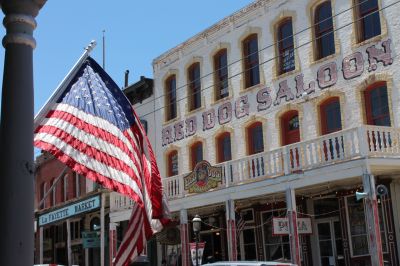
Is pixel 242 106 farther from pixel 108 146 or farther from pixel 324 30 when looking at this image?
pixel 108 146

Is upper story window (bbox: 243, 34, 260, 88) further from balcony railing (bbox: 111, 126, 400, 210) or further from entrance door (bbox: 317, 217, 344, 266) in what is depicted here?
entrance door (bbox: 317, 217, 344, 266)

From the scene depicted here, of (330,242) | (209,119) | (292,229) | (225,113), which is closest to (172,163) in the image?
(209,119)

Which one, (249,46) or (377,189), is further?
(249,46)

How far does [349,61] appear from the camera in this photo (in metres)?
19.7

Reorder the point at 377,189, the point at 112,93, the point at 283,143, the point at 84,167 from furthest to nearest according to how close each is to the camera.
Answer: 1. the point at 283,143
2. the point at 377,189
3. the point at 112,93
4. the point at 84,167

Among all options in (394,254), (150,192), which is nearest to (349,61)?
(394,254)

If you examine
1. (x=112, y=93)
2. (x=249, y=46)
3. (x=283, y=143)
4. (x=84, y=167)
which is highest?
(x=249, y=46)

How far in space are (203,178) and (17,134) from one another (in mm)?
18307

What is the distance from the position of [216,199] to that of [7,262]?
1785cm

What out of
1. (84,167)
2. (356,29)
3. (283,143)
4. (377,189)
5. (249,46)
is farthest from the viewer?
(249,46)

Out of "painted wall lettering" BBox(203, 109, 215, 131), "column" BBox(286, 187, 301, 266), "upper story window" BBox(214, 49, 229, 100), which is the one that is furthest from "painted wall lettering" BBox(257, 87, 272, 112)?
"column" BBox(286, 187, 301, 266)

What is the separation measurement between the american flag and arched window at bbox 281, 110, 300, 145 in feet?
48.1

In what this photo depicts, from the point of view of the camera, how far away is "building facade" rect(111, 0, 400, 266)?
57.1 feet

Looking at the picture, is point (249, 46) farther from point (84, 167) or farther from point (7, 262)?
point (7, 262)
